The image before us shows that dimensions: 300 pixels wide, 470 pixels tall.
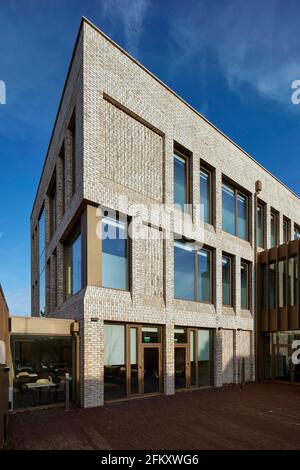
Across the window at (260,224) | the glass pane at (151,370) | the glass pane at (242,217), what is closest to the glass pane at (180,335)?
the glass pane at (151,370)

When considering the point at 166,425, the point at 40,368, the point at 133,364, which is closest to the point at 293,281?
the point at 133,364

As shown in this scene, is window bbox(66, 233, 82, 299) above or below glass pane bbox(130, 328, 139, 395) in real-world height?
above

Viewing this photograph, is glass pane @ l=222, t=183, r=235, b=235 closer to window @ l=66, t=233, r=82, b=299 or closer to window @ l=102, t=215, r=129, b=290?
window @ l=102, t=215, r=129, b=290

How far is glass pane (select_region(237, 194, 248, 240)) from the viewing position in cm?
1962

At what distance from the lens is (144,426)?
882 centimetres

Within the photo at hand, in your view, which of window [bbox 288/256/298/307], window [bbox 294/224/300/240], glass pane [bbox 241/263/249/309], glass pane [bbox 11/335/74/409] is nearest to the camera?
glass pane [bbox 11/335/74/409]

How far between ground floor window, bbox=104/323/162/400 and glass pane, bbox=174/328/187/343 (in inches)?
40.0

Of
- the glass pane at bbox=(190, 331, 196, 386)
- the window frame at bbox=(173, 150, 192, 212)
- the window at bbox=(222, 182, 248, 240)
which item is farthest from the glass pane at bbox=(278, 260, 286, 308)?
the window frame at bbox=(173, 150, 192, 212)

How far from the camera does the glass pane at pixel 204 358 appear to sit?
51.6ft

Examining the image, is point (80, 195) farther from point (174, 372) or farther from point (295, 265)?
point (295, 265)

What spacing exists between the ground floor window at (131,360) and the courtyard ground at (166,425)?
526 millimetres

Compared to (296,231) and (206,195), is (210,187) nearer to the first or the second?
(206,195)

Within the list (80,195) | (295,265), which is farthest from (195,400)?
(295,265)

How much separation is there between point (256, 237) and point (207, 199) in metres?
4.46
